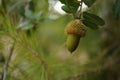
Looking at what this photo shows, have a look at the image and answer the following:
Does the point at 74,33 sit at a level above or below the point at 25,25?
below

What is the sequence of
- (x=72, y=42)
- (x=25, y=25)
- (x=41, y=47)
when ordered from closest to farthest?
(x=72, y=42) → (x=25, y=25) → (x=41, y=47)

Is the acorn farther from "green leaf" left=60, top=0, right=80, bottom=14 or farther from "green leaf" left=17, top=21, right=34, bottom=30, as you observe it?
"green leaf" left=17, top=21, right=34, bottom=30

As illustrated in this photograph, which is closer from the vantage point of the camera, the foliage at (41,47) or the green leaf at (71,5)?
the green leaf at (71,5)

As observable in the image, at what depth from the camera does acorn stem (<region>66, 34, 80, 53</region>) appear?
0.62 metres

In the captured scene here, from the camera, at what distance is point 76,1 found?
0.66 meters

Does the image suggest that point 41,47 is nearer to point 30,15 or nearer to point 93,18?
point 30,15

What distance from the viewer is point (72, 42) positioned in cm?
62

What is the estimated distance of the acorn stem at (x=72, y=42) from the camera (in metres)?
0.62

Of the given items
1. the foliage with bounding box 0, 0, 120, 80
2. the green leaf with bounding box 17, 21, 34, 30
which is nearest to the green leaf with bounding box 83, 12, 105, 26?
the foliage with bounding box 0, 0, 120, 80

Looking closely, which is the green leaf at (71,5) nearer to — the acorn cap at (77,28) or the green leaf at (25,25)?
the acorn cap at (77,28)

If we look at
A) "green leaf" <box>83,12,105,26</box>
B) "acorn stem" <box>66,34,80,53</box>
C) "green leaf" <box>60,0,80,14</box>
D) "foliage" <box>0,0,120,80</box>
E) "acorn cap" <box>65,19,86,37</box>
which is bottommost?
"acorn stem" <box>66,34,80,53</box>

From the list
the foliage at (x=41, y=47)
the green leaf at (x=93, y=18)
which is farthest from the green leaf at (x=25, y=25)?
the green leaf at (x=93, y=18)

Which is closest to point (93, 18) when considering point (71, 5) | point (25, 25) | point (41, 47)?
point (71, 5)

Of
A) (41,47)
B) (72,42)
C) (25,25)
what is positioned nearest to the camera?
(72,42)
